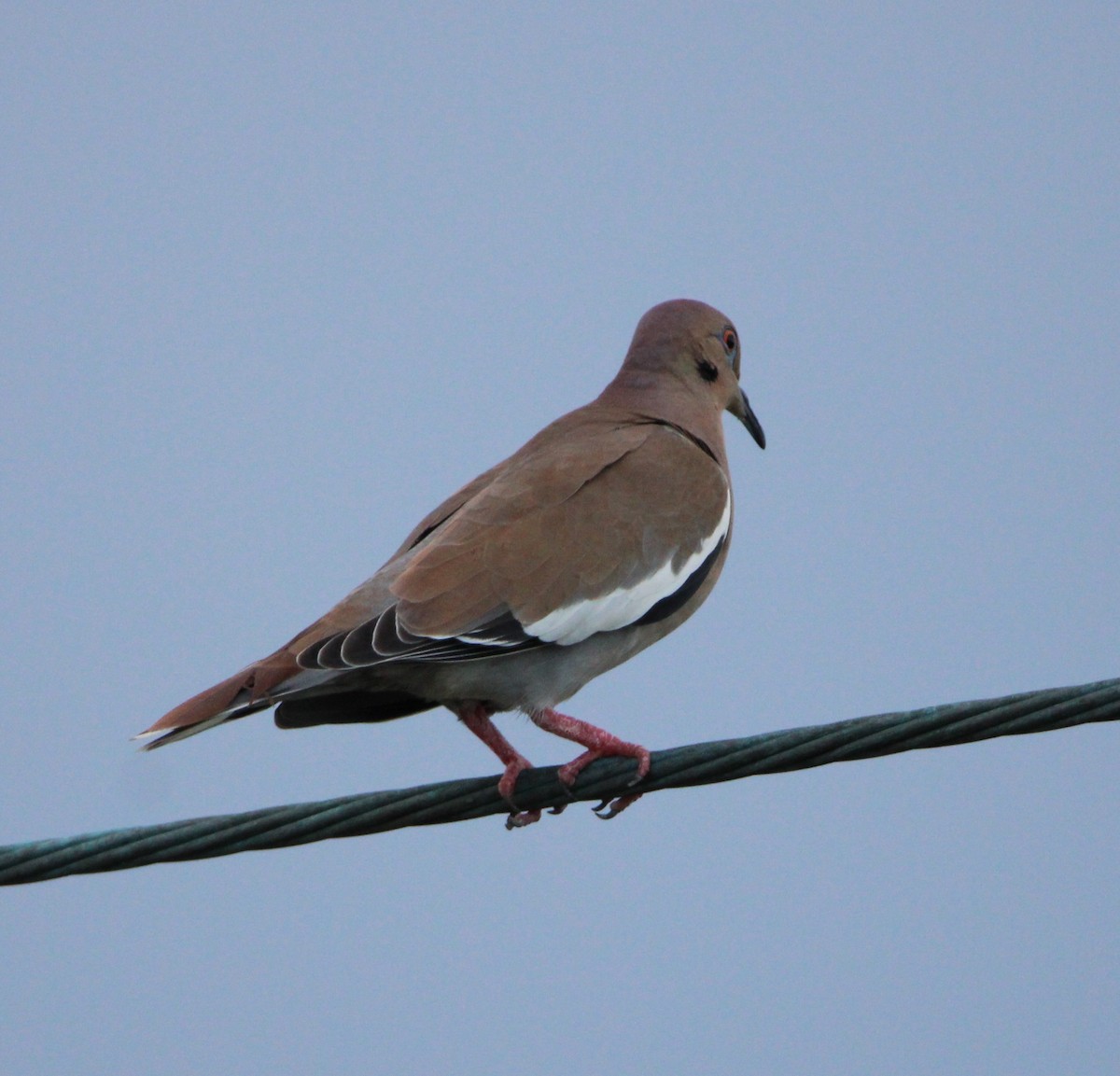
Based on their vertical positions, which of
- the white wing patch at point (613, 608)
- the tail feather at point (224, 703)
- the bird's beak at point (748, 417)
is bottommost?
the tail feather at point (224, 703)

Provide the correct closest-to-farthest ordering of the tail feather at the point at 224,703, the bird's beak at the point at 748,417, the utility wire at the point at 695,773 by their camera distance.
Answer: the utility wire at the point at 695,773 → the tail feather at the point at 224,703 → the bird's beak at the point at 748,417

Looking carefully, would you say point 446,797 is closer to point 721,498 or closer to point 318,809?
point 318,809

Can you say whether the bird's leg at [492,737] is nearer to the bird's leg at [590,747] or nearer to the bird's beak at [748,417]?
the bird's leg at [590,747]

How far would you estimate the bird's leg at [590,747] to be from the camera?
4444 millimetres

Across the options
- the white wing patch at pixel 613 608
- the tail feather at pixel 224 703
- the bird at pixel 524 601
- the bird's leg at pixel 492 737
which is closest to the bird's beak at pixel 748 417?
the bird at pixel 524 601

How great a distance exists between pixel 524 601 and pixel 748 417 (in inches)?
95.4

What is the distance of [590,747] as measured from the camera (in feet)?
15.6

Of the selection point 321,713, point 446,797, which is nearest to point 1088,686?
point 446,797

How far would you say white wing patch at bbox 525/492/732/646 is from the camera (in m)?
4.85

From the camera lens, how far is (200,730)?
446cm

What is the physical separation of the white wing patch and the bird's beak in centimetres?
160

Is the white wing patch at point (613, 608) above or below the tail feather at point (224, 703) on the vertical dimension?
above

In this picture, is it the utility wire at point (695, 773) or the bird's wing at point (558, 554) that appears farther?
the bird's wing at point (558, 554)

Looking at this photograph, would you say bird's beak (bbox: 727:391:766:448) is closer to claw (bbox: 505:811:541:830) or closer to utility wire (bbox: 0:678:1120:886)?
claw (bbox: 505:811:541:830)
